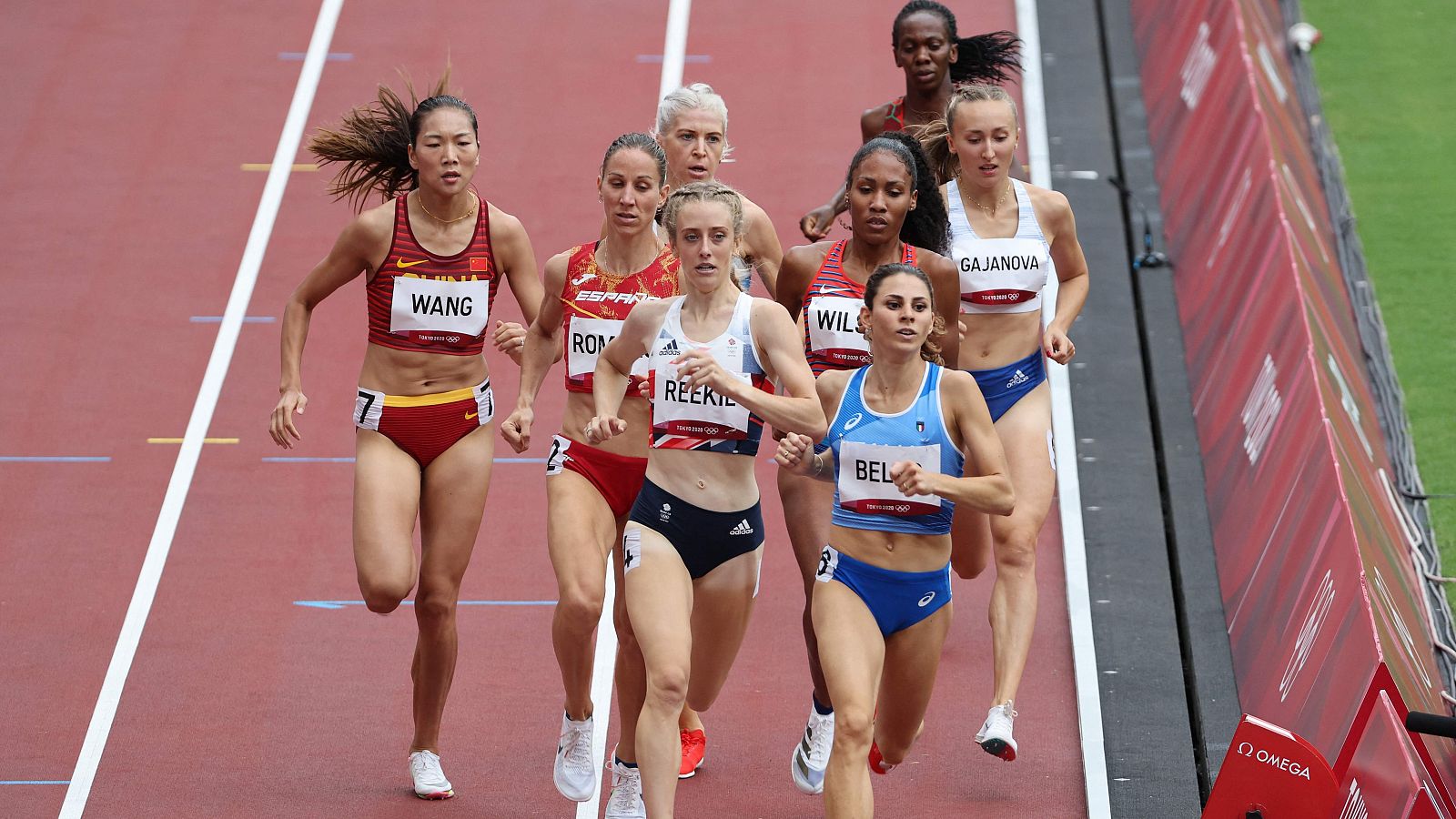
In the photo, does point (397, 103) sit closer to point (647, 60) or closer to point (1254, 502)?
point (1254, 502)

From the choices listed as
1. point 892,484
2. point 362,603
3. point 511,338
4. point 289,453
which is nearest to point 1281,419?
point 892,484

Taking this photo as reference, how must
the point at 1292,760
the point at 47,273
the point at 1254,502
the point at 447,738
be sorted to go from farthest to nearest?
the point at 47,273 < the point at 1254,502 < the point at 447,738 < the point at 1292,760

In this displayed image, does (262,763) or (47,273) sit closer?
(262,763)

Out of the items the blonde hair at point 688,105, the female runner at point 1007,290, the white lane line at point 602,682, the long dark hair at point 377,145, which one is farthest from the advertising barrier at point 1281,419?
the long dark hair at point 377,145

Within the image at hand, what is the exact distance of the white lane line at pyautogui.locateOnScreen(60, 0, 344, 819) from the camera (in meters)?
8.02

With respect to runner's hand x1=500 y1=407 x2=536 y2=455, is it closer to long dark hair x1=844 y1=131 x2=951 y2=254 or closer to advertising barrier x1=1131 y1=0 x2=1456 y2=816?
long dark hair x1=844 y1=131 x2=951 y2=254

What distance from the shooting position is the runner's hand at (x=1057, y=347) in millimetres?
7590

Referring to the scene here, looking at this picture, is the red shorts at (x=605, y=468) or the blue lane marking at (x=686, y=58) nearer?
the red shorts at (x=605, y=468)

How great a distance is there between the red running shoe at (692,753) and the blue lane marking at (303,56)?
7.61m

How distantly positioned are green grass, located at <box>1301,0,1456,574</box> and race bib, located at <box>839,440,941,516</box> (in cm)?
403

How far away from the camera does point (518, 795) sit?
7645 mm

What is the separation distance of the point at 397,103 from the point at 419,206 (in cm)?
56

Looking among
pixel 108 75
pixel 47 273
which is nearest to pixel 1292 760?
pixel 47 273

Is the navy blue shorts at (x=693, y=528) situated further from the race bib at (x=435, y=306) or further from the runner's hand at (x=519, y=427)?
the race bib at (x=435, y=306)
